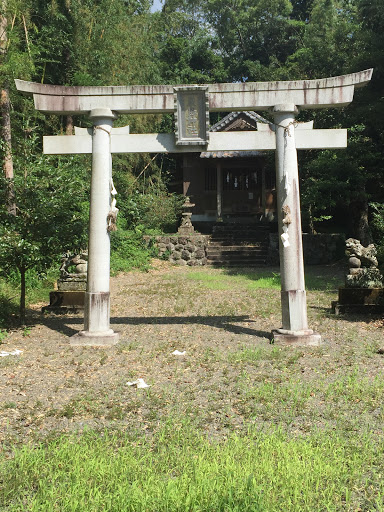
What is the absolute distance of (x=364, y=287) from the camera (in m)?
9.78

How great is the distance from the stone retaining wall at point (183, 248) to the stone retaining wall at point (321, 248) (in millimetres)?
2890

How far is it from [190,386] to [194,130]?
13.7 feet

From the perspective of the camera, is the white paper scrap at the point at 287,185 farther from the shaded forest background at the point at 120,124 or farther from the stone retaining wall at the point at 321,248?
the stone retaining wall at the point at 321,248

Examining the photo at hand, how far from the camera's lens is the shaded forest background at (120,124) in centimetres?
843

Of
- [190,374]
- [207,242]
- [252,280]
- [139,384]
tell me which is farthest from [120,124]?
[139,384]

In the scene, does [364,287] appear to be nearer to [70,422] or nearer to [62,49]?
[70,422]

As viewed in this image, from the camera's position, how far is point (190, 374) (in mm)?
5883

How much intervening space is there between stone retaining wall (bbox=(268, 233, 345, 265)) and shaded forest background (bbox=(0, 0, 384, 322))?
799mm

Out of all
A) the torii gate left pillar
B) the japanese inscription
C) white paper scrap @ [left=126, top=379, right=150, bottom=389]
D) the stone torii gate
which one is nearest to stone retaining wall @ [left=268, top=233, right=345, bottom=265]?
the stone torii gate

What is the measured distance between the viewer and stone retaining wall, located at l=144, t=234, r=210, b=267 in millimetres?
20844

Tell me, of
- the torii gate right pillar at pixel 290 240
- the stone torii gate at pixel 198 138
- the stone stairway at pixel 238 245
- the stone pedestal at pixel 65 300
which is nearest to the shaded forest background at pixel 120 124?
the stone torii gate at pixel 198 138

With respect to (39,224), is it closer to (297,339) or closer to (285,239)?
(285,239)

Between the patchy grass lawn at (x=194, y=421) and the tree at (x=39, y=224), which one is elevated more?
the tree at (x=39, y=224)

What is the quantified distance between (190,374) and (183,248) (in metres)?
15.3
